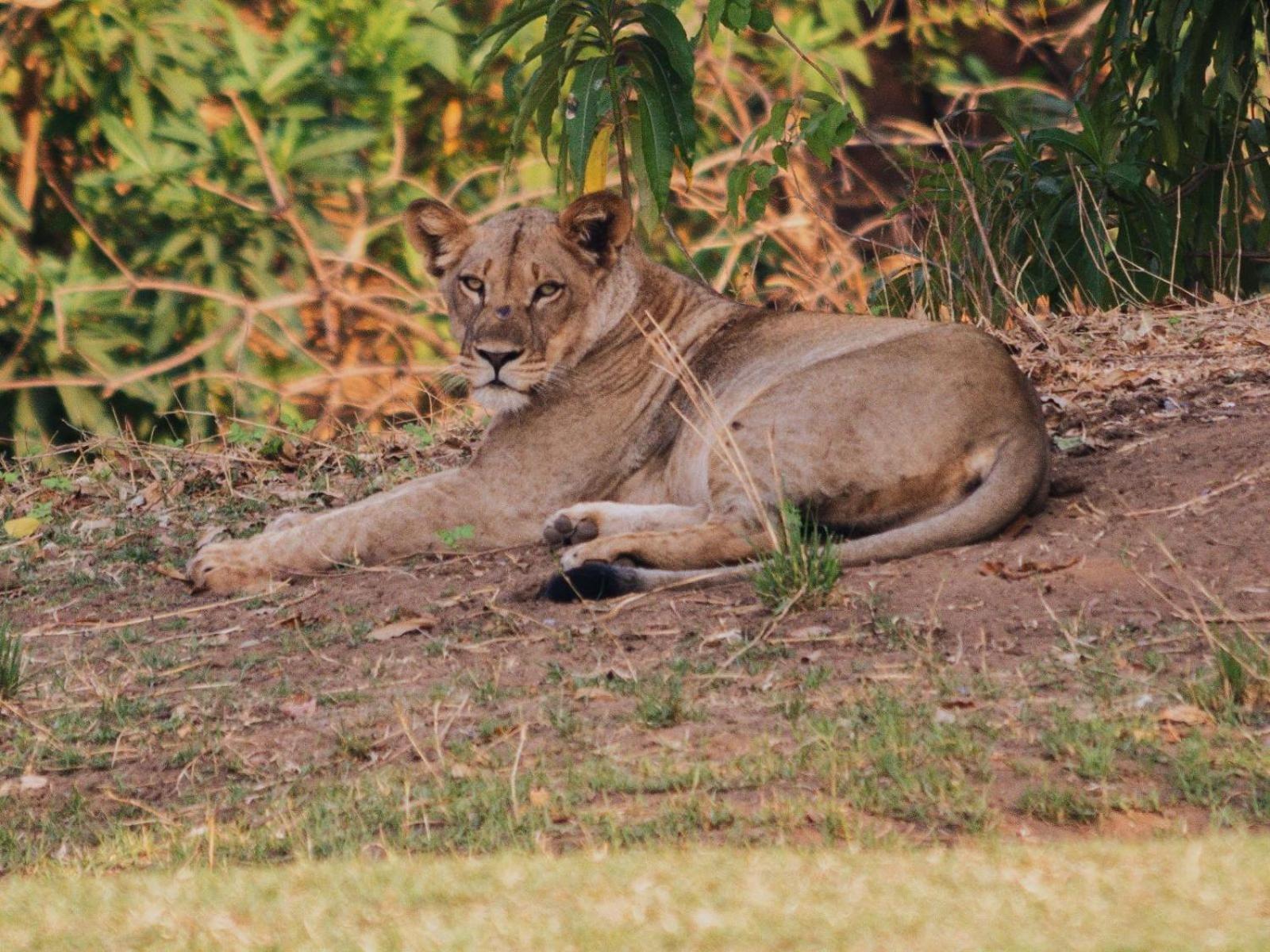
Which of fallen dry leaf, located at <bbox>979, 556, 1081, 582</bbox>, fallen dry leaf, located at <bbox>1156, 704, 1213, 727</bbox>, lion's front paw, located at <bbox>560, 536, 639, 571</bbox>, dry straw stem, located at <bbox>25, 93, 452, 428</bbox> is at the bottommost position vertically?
dry straw stem, located at <bbox>25, 93, 452, 428</bbox>

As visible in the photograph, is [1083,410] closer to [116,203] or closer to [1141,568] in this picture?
[1141,568]

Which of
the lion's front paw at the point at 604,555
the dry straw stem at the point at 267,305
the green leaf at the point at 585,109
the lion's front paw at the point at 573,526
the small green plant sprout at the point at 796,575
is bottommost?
the dry straw stem at the point at 267,305

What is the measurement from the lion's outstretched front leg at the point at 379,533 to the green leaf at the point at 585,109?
1.76 meters

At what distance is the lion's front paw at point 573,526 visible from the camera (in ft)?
19.1

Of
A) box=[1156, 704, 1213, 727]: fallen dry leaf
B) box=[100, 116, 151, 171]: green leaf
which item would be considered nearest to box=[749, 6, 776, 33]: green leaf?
box=[1156, 704, 1213, 727]: fallen dry leaf

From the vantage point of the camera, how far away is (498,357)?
5945 mm

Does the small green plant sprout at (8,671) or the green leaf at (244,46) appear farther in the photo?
the green leaf at (244,46)

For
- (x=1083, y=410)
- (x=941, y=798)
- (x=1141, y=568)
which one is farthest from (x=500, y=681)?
(x=1083, y=410)

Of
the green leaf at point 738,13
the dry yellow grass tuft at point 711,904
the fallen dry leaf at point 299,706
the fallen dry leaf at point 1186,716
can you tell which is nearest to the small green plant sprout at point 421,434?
the green leaf at point 738,13

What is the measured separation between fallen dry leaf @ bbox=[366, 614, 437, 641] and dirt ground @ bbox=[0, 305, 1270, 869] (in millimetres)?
14

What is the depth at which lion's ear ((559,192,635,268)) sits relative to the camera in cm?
612

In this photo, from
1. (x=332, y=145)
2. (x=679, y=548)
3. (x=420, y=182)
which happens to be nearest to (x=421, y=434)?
(x=679, y=548)

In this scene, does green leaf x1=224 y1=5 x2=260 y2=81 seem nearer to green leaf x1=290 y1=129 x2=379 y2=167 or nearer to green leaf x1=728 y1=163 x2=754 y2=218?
green leaf x1=290 y1=129 x2=379 y2=167

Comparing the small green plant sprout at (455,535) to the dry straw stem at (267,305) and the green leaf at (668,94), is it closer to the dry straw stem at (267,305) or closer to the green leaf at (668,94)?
the green leaf at (668,94)
